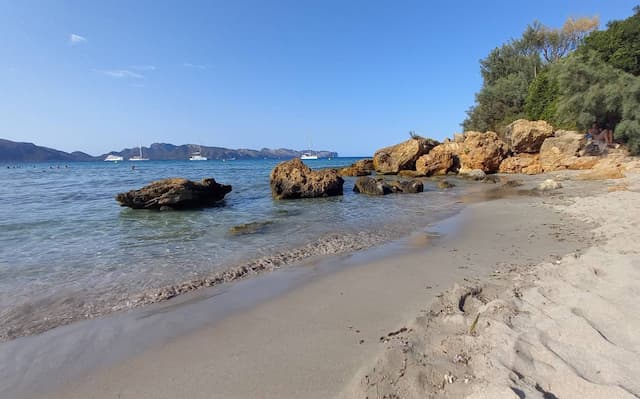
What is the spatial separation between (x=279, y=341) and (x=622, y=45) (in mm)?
37818

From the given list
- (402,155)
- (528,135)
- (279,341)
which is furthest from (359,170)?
(279,341)

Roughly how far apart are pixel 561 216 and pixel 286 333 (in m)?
8.30

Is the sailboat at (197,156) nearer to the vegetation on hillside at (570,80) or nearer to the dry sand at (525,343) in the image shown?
the vegetation on hillside at (570,80)

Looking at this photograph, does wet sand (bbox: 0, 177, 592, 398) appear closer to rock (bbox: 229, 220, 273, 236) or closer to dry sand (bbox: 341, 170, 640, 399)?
dry sand (bbox: 341, 170, 640, 399)

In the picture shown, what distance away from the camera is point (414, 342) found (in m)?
2.87

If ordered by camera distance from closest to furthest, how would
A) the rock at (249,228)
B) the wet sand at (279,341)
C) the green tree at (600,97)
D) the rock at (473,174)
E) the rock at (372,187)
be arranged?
the wet sand at (279,341) < the rock at (249,228) < the rock at (372,187) < the green tree at (600,97) < the rock at (473,174)

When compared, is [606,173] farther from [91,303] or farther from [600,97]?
[91,303]

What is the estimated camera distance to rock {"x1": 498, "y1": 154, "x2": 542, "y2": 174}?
23.6 m

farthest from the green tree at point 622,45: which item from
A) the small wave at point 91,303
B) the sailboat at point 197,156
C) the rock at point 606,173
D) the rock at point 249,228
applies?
the sailboat at point 197,156

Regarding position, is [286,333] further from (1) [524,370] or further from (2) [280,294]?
(1) [524,370]

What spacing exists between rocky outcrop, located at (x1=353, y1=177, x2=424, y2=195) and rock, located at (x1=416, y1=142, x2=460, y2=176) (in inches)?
409

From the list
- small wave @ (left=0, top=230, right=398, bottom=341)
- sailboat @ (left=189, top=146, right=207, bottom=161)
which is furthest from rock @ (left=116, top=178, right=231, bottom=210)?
sailboat @ (left=189, top=146, right=207, bottom=161)

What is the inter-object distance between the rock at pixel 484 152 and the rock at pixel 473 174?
1.09 m

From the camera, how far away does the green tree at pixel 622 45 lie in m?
26.6
